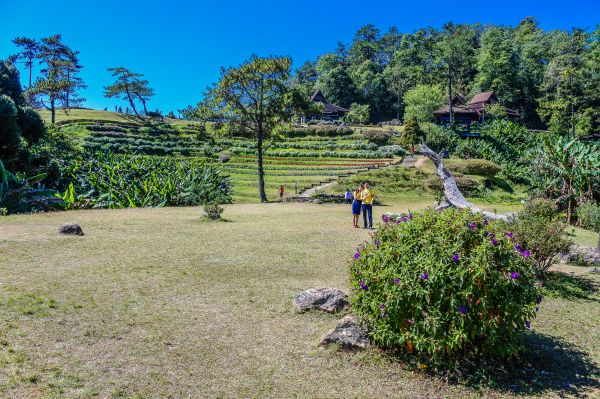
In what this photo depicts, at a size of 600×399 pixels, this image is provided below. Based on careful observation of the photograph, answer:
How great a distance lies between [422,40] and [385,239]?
10387 cm

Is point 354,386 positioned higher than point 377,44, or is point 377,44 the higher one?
point 377,44

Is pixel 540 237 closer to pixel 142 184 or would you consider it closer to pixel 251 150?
pixel 142 184

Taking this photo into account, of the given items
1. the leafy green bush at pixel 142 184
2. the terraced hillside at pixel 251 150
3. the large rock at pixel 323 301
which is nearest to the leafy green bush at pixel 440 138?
the terraced hillside at pixel 251 150

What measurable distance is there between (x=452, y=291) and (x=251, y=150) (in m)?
49.9

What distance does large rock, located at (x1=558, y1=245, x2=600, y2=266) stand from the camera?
11703 mm

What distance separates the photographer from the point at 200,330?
260 inches

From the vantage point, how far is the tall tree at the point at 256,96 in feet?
94.8

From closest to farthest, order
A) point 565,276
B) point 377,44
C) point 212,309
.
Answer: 1. point 212,309
2. point 565,276
3. point 377,44

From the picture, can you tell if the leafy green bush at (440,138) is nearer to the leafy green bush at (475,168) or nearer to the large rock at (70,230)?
the leafy green bush at (475,168)

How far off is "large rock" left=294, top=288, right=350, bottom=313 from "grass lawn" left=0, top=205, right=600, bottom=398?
0.22 metres

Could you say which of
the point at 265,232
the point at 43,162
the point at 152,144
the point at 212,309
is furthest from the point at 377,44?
the point at 212,309

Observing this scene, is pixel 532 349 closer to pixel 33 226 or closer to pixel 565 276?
pixel 565 276

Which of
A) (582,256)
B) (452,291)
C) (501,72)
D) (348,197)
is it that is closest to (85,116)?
(348,197)

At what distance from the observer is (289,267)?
412 inches
